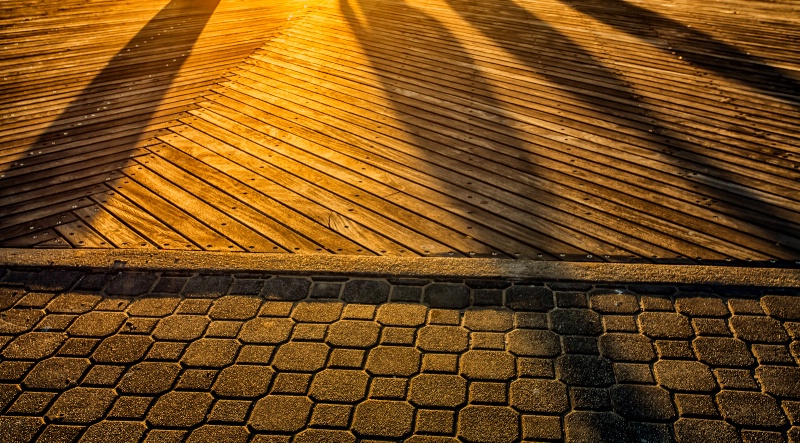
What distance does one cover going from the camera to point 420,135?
587cm

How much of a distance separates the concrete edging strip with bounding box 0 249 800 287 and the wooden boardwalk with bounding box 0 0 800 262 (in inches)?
4.8

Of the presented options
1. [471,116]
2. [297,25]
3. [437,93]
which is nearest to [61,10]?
[297,25]

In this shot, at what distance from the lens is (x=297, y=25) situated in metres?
9.56

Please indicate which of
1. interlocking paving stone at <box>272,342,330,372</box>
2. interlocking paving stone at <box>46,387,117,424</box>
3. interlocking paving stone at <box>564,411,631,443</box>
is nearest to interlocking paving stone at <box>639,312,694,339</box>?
interlocking paving stone at <box>564,411,631,443</box>

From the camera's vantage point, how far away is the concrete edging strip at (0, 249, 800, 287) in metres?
3.94

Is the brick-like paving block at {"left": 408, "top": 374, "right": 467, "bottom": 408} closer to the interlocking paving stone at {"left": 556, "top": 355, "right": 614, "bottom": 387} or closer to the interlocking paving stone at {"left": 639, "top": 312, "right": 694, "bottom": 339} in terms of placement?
the interlocking paving stone at {"left": 556, "top": 355, "right": 614, "bottom": 387}

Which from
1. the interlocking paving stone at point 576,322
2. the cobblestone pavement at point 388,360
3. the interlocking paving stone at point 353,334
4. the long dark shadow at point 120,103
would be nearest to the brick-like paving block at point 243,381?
the cobblestone pavement at point 388,360

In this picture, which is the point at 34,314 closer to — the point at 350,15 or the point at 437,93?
the point at 437,93

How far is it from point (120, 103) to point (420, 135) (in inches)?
148

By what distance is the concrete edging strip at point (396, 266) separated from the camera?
3939mm

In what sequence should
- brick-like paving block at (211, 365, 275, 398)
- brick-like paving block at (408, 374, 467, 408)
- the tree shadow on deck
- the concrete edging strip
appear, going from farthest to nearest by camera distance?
the tree shadow on deck → the concrete edging strip → brick-like paving block at (211, 365, 275, 398) → brick-like paving block at (408, 374, 467, 408)

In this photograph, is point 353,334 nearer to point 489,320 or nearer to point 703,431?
point 489,320

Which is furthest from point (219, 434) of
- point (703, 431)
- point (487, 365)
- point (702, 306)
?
point (702, 306)

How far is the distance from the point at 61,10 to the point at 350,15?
225 inches
